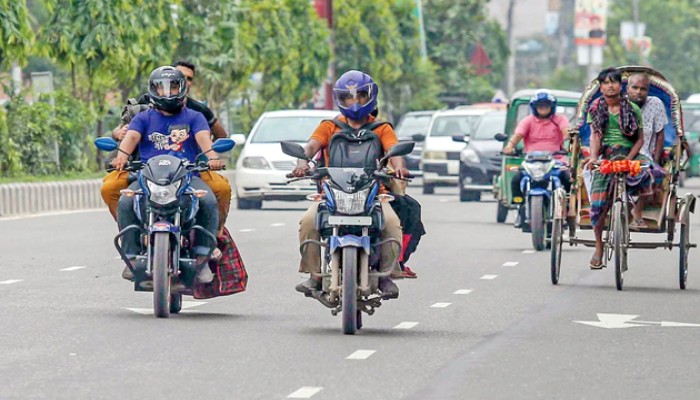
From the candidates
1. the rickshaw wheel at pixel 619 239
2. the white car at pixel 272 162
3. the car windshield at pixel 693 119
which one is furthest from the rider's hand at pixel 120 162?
the car windshield at pixel 693 119

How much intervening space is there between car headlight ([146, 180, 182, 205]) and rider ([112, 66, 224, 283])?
32 cm

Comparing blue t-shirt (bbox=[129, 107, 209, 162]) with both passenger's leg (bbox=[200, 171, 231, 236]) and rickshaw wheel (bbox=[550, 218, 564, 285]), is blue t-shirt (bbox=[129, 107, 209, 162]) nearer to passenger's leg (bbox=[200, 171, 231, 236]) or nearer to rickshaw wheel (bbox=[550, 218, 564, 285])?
passenger's leg (bbox=[200, 171, 231, 236])

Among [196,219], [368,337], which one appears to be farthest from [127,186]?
[368,337]

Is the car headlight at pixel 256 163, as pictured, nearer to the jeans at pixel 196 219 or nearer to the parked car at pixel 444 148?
the parked car at pixel 444 148

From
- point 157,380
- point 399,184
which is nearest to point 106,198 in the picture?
point 399,184

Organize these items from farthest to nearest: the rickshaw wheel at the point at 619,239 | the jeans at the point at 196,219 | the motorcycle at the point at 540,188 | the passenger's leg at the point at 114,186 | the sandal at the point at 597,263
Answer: the motorcycle at the point at 540,188, the sandal at the point at 597,263, the rickshaw wheel at the point at 619,239, the passenger's leg at the point at 114,186, the jeans at the point at 196,219

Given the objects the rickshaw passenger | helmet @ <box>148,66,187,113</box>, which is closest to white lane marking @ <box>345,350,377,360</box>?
helmet @ <box>148,66,187,113</box>

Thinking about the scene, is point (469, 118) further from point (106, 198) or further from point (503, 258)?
point (106, 198)

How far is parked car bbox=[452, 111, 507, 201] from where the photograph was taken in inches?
1276

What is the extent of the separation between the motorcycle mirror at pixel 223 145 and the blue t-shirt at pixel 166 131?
0.61 ft

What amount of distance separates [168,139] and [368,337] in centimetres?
219

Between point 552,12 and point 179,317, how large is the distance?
128 metres

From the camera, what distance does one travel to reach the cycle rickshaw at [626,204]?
50.7 feet

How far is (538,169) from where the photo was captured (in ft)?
70.5
